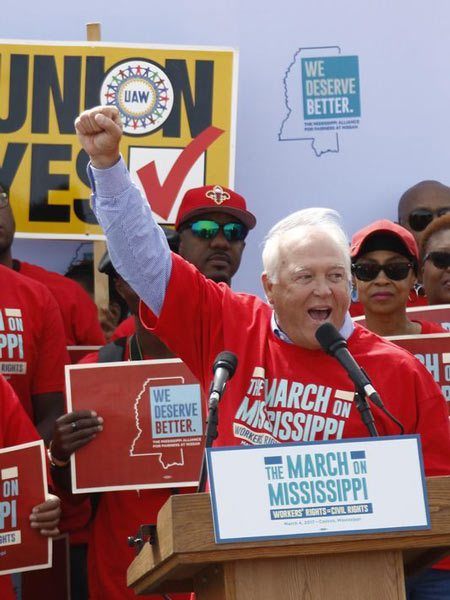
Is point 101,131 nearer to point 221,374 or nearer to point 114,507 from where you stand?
point 221,374

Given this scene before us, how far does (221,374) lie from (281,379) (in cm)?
49

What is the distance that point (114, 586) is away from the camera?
4.52 meters

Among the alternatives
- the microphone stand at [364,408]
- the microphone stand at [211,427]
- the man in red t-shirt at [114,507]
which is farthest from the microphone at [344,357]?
the man in red t-shirt at [114,507]

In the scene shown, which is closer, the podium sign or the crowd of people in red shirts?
the podium sign

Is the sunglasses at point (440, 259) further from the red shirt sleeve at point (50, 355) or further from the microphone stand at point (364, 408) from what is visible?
the microphone stand at point (364, 408)

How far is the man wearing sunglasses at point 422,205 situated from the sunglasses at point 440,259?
1.05 meters

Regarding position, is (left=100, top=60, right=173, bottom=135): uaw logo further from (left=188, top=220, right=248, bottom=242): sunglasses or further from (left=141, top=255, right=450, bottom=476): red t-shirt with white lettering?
(left=141, top=255, right=450, bottom=476): red t-shirt with white lettering

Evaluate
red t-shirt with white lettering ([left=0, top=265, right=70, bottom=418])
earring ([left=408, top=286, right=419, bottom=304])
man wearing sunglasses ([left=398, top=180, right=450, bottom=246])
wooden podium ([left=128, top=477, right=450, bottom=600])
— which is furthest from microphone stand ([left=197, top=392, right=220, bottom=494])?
man wearing sunglasses ([left=398, top=180, right=450, bottom=246])

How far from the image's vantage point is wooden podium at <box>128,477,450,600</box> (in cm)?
231

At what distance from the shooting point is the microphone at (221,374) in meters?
2.65

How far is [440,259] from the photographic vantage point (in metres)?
5.32

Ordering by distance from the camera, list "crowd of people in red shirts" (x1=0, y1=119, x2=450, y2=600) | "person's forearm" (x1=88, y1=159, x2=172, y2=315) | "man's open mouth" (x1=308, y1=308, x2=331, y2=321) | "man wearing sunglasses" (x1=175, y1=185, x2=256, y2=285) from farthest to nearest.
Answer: "man wearing sunglasses" (x1=175, y1=185, x2=256, y2=285), "crowd of people in red shirts" (x1=0, y1=119, x2=450, y2=600), "man's open mouth" (x1=308, y1=308, x2=331, y2=321), "person's forearm" (x1=88, y1=159, x2=172, y2=315)

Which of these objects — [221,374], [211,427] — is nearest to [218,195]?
[221,374]

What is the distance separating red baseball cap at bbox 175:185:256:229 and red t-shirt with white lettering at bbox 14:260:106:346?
0.62 metres
